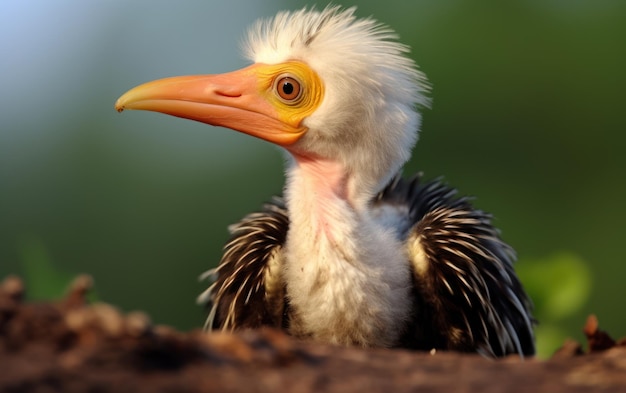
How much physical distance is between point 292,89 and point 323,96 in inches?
5.3

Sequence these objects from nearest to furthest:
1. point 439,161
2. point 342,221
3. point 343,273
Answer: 1. point 343,273
2. point 342,221
3. point 439,161

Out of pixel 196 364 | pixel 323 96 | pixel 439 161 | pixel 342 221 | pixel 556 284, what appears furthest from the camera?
pixel 439 161

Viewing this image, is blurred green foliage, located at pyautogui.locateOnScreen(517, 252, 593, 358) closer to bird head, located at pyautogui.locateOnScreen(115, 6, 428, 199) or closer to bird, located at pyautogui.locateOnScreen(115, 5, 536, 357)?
bird, located at pyautogui.locateOnScreen(115, 5, 536, 357)

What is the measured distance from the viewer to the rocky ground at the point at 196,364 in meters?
1.99

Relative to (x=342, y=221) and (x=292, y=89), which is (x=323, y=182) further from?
(x=292, y=89)

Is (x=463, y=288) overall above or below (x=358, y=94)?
below

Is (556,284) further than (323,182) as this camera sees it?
Yes

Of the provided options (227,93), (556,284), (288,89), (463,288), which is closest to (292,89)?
(288,89)

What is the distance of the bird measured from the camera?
377cm

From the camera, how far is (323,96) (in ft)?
13.3

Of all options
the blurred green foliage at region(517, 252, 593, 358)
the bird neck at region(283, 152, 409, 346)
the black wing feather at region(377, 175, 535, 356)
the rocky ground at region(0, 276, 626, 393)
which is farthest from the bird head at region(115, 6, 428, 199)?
the rocky ground at region(0, 276, 626, 393)

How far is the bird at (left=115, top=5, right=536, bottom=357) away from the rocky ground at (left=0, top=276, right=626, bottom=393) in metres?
1.34

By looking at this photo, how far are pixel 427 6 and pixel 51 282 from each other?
9.58 metres

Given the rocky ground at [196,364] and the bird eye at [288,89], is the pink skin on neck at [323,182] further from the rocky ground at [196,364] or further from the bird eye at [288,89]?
the rocky ground at [196,364]
